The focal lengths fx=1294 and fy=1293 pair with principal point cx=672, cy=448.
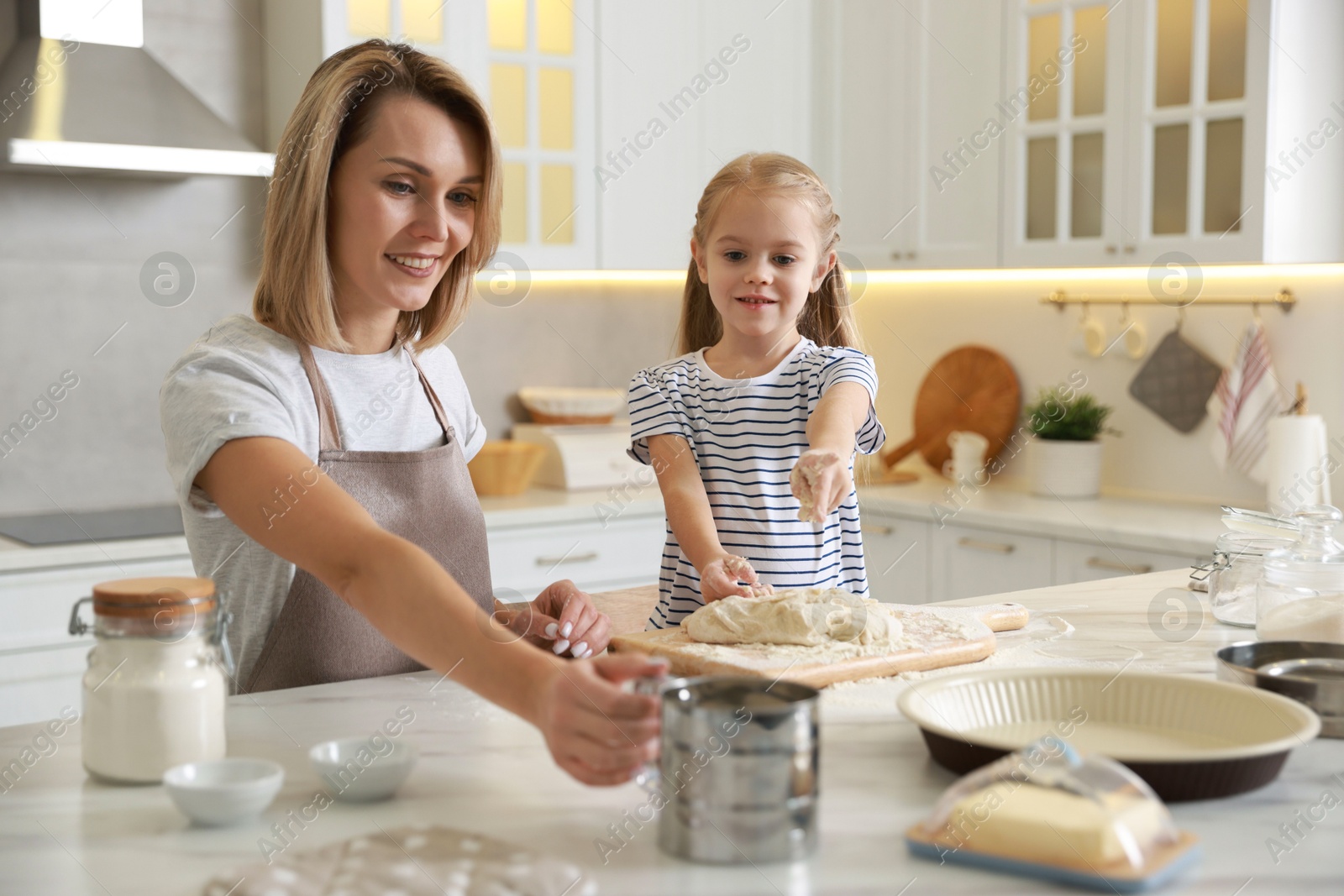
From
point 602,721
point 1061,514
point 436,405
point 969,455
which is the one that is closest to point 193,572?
point 436,405

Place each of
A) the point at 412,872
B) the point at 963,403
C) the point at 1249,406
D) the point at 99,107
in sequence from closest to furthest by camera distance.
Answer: the point at 412,872 → the point at 99,107 → the point at 1249,406 → the point at 963,403

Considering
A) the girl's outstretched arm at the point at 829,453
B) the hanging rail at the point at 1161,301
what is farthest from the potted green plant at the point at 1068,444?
the girl's outstretched arm at the point at 829,453

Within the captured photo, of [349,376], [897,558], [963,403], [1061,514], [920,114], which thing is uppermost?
[920,114]

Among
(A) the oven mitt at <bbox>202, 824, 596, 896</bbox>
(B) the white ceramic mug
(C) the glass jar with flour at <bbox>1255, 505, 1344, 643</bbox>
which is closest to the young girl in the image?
(C) the glass jar with flour at <bbox>1255, 505, 1344, 643</bbox>

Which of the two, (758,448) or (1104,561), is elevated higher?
(758,448)

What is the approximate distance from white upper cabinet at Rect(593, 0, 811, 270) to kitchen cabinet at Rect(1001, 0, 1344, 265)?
2.19 ft

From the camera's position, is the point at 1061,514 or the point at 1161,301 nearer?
the point at 1061,514

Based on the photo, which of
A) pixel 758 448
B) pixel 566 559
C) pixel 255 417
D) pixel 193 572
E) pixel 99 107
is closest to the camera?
pixel 255 417

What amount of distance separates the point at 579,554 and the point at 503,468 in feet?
0.95

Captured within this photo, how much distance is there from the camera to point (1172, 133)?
282 cm

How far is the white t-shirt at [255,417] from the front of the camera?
47.7 inches

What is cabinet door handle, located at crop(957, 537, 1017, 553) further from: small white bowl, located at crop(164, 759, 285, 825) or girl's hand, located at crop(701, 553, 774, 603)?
small white bowl, located at crop(164, 759, 285, 825)

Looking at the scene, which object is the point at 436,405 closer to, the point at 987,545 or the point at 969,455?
the point at 987,545

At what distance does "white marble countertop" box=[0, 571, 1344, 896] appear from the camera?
30.6 inches
